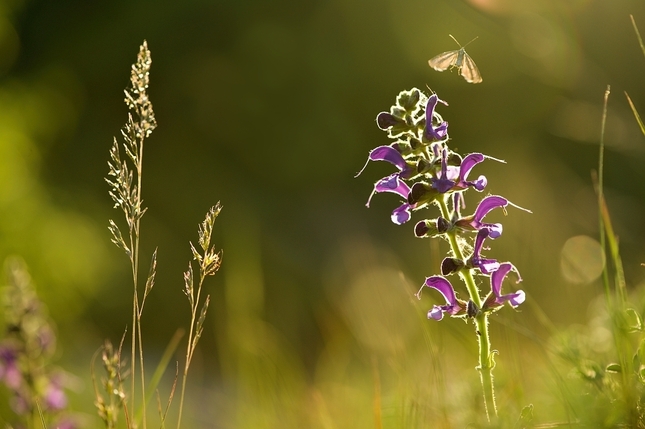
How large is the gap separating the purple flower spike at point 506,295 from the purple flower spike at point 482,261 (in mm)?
25

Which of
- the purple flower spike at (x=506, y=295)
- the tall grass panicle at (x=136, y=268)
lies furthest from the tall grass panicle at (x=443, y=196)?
the tall grass panicle at (x=136, y=268)

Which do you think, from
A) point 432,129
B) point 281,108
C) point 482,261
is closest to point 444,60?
point 432,129

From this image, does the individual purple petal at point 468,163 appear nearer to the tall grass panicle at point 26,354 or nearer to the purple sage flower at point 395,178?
the purple sage flower at point 395,178

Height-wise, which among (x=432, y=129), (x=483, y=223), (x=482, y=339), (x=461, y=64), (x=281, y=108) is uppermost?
(x=281, y=108)

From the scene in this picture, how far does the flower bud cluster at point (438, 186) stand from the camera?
1596 millimetres

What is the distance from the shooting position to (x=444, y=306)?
1.63 metres

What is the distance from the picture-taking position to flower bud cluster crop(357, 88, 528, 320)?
1.60m

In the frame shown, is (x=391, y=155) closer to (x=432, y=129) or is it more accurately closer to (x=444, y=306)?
(x=432, y=129)

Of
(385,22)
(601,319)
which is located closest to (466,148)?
(385,22)

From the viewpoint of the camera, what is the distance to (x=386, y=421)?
2.65m

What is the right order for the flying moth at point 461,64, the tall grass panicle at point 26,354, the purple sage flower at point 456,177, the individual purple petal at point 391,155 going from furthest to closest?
the tall grass panicle at point 26,354
the flying moth at point 461,64
the individual purple petal at point 391,155
the purple sage flower at point 456,177

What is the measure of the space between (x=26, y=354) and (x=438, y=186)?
1874 millimetres

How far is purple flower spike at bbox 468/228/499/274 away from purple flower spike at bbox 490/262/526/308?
0.02 metres

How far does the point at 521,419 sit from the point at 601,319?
1.13 m
